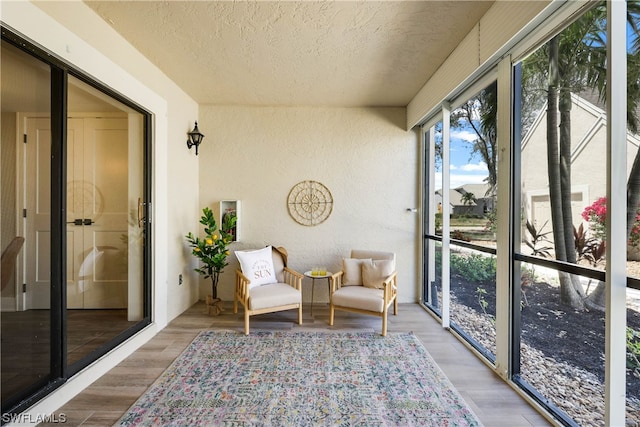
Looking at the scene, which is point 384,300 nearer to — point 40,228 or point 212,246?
point 212,246

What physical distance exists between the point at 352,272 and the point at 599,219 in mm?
2415

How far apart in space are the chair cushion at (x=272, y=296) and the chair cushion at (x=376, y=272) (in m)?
0.88

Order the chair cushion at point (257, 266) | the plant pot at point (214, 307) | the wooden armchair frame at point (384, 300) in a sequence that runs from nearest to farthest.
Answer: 1. the wooden armchair frame at point (384, 300)
2. the chair cushion at point (257, 266)
3. the plant pot at point (214, 307)

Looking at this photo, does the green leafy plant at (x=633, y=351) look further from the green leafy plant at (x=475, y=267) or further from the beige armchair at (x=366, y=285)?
the beige armchair at (x=366, y=285)

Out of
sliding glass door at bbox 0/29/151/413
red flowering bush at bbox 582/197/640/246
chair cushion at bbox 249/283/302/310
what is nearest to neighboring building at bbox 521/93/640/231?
red flowering bush at bbox 582/197/640/246

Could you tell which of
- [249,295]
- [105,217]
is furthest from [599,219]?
[105,217]

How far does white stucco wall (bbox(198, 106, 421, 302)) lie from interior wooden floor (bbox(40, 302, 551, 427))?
657 mm

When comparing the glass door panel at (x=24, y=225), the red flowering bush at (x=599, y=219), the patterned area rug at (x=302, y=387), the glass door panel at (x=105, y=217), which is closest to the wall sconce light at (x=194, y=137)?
the glass door panel at (x=105, y=217)

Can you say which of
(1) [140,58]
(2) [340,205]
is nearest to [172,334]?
(2) [340,205]

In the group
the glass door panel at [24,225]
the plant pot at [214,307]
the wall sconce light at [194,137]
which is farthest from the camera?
the wall sconce light at [194,137]

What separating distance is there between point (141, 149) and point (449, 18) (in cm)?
315

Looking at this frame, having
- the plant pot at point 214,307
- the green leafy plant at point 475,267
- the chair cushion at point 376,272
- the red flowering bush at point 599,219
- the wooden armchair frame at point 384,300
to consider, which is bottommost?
the plant pot at point 214,307

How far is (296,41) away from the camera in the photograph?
2.44 metres

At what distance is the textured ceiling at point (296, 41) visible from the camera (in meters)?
2.05
